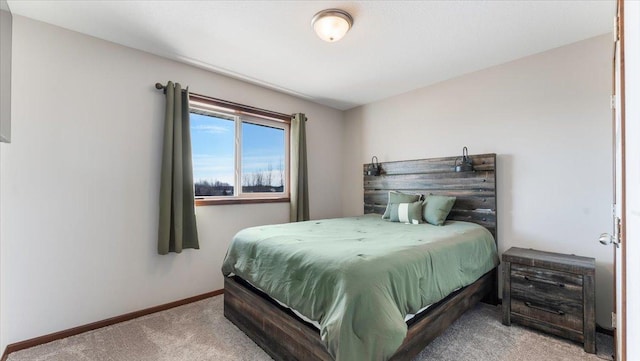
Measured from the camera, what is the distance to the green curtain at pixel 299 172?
11.9ft

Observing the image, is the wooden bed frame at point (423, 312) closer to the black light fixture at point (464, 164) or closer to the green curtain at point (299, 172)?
the black light fixture at point (464, 164)

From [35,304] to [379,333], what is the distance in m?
2.57

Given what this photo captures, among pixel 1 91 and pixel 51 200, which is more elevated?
pixel 1 91

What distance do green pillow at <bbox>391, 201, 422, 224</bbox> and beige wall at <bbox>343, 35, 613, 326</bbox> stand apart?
76 cm

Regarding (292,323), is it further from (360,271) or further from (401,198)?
(401,198)

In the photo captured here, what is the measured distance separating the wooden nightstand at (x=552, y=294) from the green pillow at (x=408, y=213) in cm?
85

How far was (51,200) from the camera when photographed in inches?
84.3

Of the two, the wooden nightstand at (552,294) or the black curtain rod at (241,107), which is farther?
the black curtain rod at (241,107)

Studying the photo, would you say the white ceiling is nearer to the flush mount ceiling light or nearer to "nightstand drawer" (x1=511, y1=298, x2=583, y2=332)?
the flush mount ceiling light

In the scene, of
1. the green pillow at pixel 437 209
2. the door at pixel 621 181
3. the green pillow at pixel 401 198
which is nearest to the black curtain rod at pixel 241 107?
the green pillow at pixel 401 198

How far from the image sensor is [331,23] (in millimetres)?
2016

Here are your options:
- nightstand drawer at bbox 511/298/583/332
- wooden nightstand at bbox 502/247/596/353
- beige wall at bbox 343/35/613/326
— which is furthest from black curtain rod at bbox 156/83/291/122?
nightstand drawer at bbox 511/298/583/332
